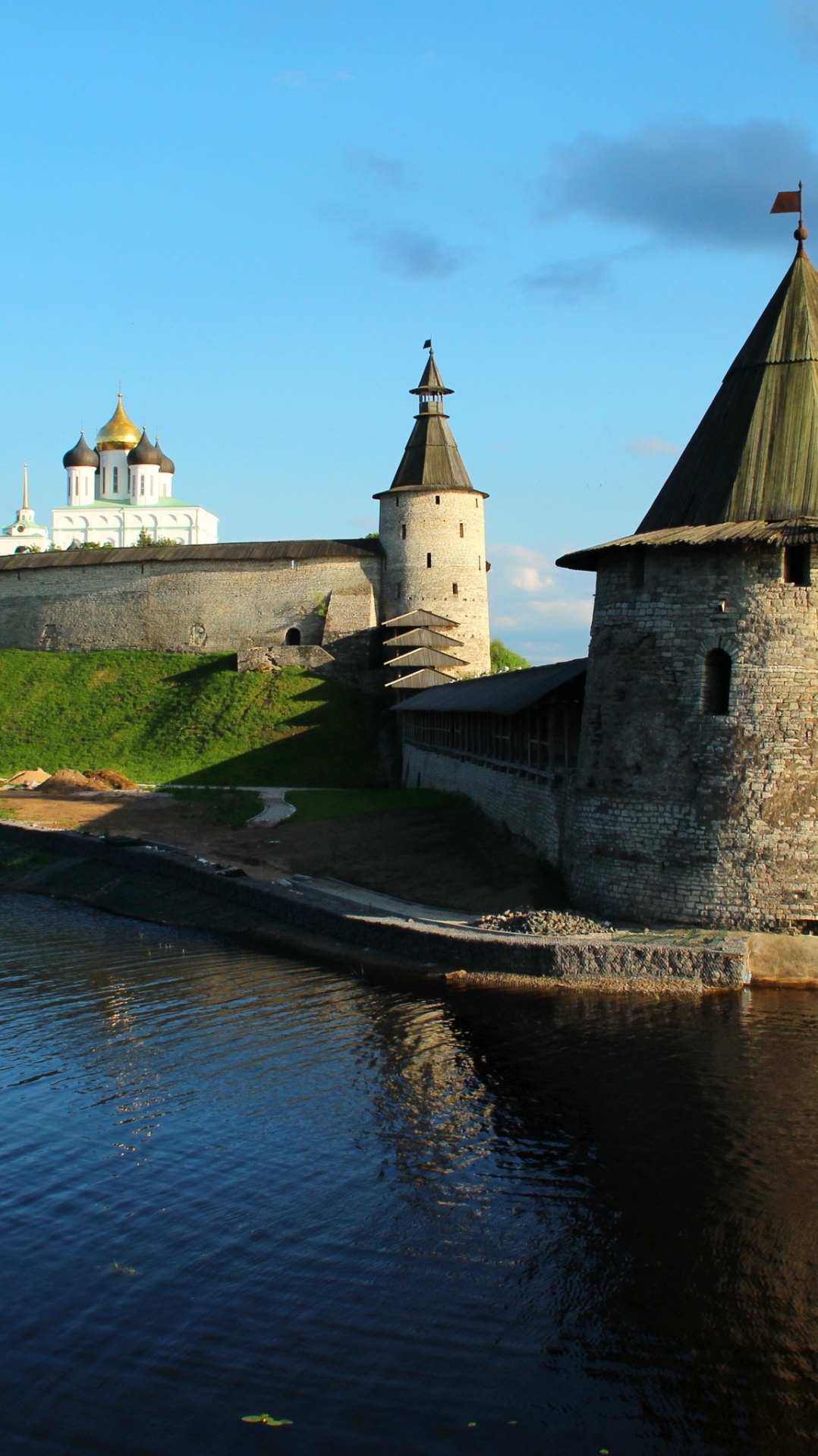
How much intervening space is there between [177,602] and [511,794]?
2941 centimetres

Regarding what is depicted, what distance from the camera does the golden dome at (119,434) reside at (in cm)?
7662

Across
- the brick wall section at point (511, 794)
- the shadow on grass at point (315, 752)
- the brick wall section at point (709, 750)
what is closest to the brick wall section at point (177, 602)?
the shadow on grass at point (315, 752)

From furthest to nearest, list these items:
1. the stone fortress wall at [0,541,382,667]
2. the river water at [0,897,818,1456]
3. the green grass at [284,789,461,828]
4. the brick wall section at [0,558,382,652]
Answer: the brick wall section at [0,558,382,652] < the stone fortress wall at [0,541,382,667] < the green grass at [284,789,461,828] < the river water at [0,897,818,1456]

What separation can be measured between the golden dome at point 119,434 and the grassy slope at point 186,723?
3035 cm

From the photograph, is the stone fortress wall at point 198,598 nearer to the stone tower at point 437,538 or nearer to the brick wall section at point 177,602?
the brick wall section at point 177,602

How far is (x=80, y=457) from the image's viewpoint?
76000 mm

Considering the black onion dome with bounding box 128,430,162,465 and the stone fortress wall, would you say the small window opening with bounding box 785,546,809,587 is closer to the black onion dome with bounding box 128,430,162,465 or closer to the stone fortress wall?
the stone fortress wall

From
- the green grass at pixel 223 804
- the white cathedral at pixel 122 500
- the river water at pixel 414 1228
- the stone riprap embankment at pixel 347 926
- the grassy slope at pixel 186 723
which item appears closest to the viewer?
the river water at pixel 414 1228

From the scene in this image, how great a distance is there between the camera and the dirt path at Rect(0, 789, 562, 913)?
2102cm

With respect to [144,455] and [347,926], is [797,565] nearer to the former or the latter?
[347,926]

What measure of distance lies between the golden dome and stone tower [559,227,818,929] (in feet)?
203

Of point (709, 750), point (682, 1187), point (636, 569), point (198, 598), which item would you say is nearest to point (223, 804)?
point (636, 569)

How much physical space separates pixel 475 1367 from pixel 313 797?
83.0 feet

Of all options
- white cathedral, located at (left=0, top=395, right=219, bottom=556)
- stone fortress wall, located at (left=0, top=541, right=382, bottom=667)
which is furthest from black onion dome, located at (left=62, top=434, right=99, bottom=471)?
stone fortress wall, located at (left=0, top=541, right=382, bottom=667)
